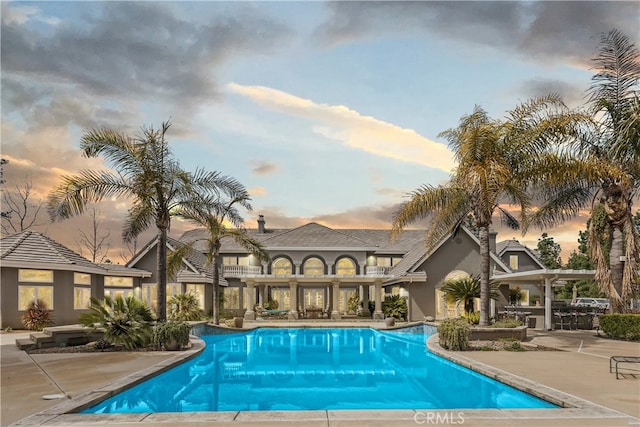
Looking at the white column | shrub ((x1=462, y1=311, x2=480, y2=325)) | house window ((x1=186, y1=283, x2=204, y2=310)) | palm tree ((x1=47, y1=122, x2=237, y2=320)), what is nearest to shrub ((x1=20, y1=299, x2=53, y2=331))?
palm tree ((x1=47, y1=122, x2=237, y2=320))

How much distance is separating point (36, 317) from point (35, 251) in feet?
9.60

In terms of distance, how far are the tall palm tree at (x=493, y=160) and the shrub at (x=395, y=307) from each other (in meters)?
14.7

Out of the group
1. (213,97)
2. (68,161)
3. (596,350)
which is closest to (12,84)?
(68,161)

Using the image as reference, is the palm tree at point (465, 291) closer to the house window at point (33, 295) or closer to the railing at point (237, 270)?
the railing at point (237, 270)

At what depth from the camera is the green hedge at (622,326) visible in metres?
18.9

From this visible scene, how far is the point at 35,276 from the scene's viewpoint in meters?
23.8

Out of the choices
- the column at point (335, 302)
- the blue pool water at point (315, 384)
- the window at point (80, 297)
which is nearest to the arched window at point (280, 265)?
the column at point (335, 302)

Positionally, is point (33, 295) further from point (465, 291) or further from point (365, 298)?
point (365, 298)

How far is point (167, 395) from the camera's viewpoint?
10.6 m

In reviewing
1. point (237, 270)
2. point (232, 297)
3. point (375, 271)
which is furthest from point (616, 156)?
point (232, 297)

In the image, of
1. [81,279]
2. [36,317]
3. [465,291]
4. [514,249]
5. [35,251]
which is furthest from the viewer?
[514,249]

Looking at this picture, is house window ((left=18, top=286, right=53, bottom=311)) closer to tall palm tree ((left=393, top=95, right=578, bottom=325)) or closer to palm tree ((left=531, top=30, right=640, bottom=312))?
tall palm tree ((left=393, top=95, right=578, bottom=325))

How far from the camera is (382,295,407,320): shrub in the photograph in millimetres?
32812

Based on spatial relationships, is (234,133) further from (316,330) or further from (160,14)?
(316,330)
